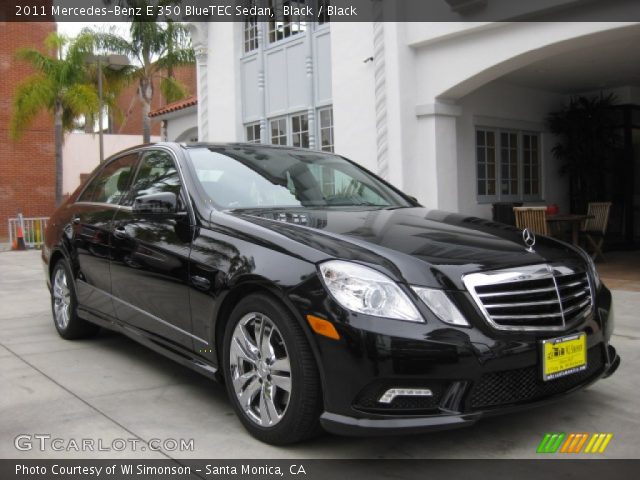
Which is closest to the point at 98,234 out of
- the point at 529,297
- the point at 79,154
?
the point at 529,297

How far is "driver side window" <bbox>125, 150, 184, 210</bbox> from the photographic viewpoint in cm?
445

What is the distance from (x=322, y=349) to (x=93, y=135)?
29.5 meters

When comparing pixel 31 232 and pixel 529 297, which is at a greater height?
pixel 529 297

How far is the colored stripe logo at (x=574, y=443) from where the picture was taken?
336cm

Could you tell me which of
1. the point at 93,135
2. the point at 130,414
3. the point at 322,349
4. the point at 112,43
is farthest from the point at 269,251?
the point at 93,135

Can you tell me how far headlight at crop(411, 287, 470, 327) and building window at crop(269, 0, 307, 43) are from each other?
11.0 m

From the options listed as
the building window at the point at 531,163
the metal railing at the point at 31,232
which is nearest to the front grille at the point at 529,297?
the building window at the point at 531,163

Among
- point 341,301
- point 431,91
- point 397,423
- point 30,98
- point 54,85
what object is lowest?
point 397,423

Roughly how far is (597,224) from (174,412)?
9229 mm

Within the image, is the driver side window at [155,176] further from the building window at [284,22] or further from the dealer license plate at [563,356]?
the building window at [284,22]

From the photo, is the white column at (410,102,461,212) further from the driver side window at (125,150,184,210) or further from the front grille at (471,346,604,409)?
the front grille at (471,346,604,409)

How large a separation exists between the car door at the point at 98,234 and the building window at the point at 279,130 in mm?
8349

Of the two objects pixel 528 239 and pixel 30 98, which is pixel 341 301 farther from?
pixel 30 98

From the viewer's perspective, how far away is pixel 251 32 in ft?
48.3
